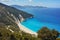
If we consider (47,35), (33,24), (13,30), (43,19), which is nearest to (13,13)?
(33,24)

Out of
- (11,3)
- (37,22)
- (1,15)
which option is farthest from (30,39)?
(11,3)

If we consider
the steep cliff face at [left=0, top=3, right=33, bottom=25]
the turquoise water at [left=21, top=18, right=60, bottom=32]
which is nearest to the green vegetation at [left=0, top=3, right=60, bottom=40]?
the steep cliff face at [left=0, top=3, right=33, bottom=25]

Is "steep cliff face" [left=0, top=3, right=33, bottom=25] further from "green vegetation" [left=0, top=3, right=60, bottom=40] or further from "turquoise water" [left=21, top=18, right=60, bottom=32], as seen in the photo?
"turquoise water" [left=21, top=18, right=60, bottom=32]

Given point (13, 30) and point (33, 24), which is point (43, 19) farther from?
point (13, 30)

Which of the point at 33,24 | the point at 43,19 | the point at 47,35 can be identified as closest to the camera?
the point at 47,35

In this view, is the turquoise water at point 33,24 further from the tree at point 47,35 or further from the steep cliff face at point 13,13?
the tree at point 47,35

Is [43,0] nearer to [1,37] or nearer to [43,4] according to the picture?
[43,4]

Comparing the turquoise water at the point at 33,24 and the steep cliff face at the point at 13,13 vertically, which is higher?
the steep cliff face at the point at 13,13

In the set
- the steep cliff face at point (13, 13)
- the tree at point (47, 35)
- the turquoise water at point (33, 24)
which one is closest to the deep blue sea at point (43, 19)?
the turquoise water at point (33, 24)
